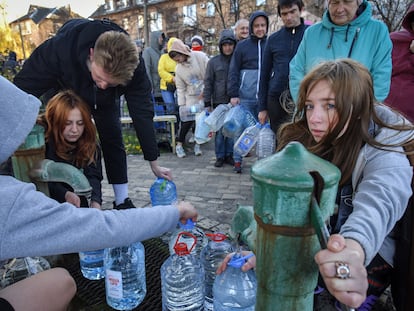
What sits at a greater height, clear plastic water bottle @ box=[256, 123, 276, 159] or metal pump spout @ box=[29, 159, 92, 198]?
metal pump spout @ box=[29, 159, 92, 198]

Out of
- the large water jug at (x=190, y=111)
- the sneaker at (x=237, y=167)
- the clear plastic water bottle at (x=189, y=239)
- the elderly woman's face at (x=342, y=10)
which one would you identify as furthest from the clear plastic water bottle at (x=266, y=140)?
the large water jug at (x=190, y=111)

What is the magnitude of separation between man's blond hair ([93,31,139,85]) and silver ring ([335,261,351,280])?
2.08 metres

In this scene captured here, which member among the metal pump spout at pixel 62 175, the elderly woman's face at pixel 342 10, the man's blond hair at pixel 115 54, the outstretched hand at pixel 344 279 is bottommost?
the metal pump spout at pixel 62 175

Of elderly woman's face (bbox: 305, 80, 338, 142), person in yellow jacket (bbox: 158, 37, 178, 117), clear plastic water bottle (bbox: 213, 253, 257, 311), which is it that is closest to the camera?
elderly woman's face (bbox: 305, 80, 338, 142)

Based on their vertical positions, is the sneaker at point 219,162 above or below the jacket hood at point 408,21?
below

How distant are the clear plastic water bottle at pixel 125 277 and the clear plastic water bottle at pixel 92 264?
0.60ft

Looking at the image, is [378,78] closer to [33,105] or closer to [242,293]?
[242,293]

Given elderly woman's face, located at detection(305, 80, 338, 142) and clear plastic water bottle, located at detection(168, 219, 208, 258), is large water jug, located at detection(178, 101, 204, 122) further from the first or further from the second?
elderly woman's face, located at detection(305, 80, 338, 142)

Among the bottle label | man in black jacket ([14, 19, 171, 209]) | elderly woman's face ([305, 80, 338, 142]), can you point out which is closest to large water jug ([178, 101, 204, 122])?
man in black jacket ([14, 19, 171, 209])

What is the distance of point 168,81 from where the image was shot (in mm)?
6922

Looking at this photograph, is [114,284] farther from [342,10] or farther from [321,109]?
[342,10]

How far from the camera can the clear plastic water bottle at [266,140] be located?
4.14m

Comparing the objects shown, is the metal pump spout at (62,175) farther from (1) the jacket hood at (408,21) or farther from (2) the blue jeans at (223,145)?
(2) the blue jeans at (223,145)

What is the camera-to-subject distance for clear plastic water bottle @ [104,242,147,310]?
1.96 m
